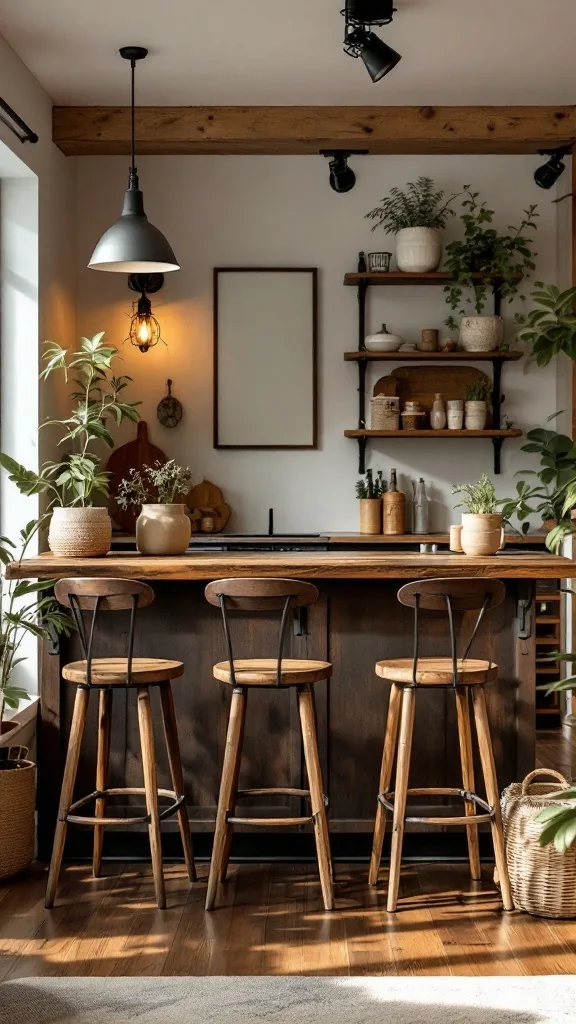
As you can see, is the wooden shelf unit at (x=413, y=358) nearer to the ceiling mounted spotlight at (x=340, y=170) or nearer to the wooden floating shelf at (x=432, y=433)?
the wooden floating shelf at (x=432, y=433)

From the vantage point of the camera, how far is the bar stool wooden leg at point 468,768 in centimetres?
354

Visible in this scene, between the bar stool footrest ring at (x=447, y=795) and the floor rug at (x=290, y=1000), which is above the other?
the bar stool footrest ring at (x=447, y=795)

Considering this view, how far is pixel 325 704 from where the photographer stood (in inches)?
151

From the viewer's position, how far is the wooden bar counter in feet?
12.5

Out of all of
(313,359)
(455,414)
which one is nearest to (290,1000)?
(455,414)

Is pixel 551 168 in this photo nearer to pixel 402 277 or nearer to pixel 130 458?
pixel 402 277

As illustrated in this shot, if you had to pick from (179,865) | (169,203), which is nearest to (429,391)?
(169,203)

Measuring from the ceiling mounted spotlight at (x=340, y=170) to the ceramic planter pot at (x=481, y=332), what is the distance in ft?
3.04

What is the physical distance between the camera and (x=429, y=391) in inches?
238

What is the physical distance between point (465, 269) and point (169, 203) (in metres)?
1.64

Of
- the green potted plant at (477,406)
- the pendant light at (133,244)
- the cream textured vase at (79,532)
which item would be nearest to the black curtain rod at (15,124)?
the pendant light at (133,244)

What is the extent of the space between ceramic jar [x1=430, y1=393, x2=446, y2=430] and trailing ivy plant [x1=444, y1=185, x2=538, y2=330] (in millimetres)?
419

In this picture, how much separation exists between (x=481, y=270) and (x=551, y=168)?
2.06ft

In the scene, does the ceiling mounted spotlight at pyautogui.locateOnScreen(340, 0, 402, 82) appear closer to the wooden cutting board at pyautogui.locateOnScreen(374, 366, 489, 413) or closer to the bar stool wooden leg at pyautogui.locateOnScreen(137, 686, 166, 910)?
the wooden cutting board at pyautogui.locateOnScreen(374, 366, 489, 413)
